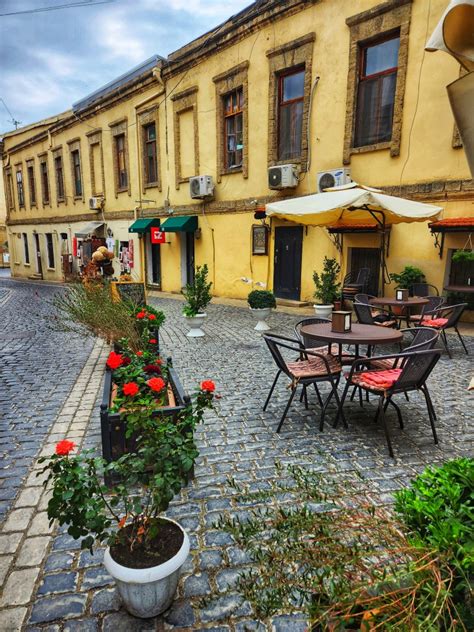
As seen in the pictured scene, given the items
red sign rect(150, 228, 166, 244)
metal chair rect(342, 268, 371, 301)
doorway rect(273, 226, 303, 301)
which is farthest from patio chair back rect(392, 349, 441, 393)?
red sign rect(150, 228, 166, 244)

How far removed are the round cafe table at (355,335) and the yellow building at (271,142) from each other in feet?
14.3

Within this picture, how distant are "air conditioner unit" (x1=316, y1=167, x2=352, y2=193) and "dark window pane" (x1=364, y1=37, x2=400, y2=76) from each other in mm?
2115

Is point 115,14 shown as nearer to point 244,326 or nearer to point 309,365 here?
point 244,326

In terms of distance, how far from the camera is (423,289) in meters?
7.81

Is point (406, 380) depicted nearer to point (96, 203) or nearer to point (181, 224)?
point (181, 224)

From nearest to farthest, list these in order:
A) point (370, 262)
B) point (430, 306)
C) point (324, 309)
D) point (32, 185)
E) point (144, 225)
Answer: point (430, 306)
point (324, 309)
point (370, 262)
point (144, 225)
point (32, 185)

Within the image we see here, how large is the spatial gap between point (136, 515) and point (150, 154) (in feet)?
50.3

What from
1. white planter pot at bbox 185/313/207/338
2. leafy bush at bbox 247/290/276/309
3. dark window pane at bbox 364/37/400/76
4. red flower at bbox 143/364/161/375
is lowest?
white planter pot at bbox 185/313/207/338

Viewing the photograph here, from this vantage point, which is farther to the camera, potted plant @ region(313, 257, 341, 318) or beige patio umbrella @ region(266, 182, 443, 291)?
potted plant @ region(313, 257, 341, 318)

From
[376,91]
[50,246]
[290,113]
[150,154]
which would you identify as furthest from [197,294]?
[50,246]

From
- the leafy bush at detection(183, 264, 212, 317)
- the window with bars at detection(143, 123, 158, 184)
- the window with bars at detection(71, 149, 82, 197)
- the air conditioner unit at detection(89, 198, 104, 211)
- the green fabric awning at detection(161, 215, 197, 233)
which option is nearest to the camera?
the leafy bush at detection(183, 264, 212, 317)

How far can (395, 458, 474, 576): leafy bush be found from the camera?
131 centimetres

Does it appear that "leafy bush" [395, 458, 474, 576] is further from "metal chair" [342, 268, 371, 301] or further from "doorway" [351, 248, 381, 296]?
"doorway" [351, 248, 381, 296]

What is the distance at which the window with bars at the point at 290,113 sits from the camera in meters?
10.1
